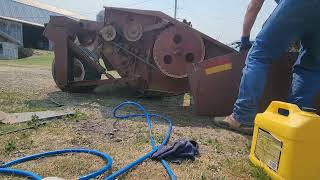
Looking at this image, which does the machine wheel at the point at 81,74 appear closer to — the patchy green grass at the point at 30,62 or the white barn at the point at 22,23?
the patchy green grass at the point at 30,62

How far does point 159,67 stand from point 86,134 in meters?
1.97

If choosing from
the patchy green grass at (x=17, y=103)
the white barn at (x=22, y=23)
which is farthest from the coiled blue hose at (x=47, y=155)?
the white barn at (x=22, y=23)

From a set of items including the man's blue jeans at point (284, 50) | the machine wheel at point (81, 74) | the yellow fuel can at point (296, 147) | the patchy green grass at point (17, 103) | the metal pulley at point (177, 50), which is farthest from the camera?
the machine wheel at point (81, 74)

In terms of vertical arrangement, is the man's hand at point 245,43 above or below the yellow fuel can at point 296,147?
above

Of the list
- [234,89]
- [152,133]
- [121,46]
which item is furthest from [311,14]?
[121,46]

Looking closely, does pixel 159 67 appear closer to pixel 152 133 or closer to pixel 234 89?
pixel 234 89

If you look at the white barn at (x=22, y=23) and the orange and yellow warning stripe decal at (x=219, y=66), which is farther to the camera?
the white barn at (x=22, y=23)

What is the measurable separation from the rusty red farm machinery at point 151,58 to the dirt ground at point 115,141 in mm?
398

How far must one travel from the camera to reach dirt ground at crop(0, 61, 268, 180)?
7.82 feet

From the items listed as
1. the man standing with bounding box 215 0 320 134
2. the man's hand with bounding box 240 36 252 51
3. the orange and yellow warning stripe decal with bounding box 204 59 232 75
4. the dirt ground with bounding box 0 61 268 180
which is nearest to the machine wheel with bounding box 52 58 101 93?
the dirt ground with bounding box 0 61 268 180

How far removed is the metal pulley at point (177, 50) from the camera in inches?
186

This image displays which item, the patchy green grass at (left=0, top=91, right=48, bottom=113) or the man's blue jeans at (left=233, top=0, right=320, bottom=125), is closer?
the man's blue jeans at (left=233, top=0, right=320, bottom=125)

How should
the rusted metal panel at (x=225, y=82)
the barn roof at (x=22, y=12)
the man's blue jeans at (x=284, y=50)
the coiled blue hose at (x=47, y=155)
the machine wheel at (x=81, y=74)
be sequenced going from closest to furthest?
the coiled blue hose at (x=47, y=155)
the man's blue jeans at (x=284, y=50)
the rusted metal panel at (x=225, y=82)
the machine wheel at (x=81, y=74)
the barn roof at (x=22, y=12)

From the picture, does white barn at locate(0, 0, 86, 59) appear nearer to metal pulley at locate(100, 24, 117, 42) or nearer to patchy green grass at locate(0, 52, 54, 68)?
patchy green grass at locate(0, 52, 54, 68)
